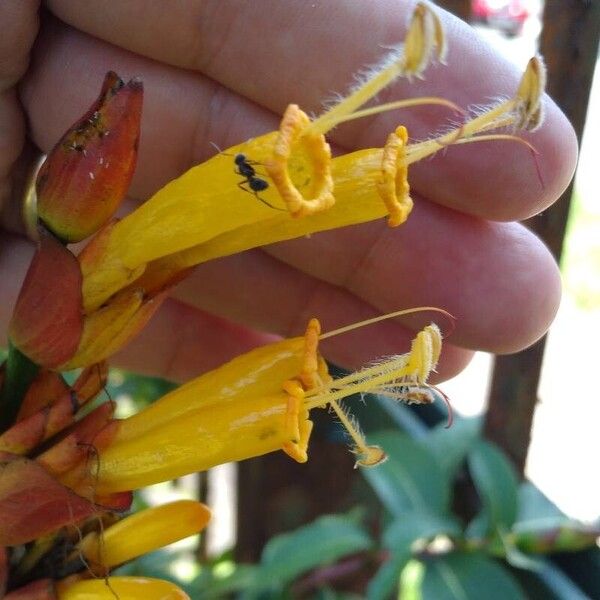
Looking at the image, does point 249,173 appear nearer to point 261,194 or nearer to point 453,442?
point 261,194

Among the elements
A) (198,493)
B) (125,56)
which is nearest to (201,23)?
(125,56)

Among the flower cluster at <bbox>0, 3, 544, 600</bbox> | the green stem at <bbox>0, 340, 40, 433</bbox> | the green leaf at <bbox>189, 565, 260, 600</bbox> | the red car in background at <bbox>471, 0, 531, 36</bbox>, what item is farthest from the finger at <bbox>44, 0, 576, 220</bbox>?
the red car in background at <bbox>471, 0, 531, 36</bbox>

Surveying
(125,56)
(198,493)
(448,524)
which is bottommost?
(198,493)

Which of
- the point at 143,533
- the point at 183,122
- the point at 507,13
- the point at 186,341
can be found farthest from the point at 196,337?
the point at 507,13

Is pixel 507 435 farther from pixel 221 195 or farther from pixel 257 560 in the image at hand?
pixel 221 195

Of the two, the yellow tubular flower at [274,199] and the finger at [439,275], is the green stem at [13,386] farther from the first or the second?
the finger at [439,275]

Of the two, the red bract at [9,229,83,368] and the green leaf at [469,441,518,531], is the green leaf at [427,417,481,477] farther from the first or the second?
the red bract at [9,229,83,368]
